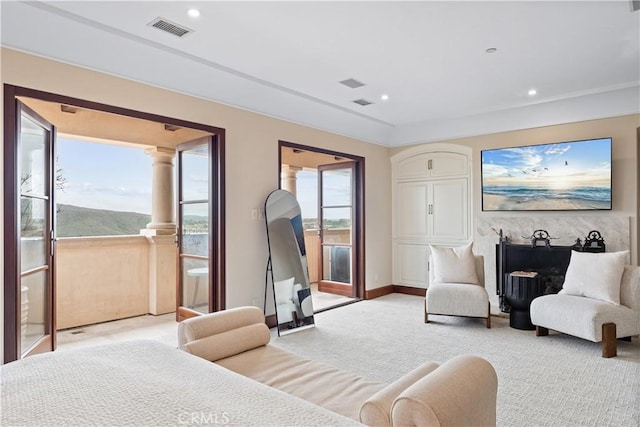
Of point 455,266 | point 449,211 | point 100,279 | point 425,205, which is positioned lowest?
point 100,279

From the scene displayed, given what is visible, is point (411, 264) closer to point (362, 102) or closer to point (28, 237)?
point (362, 102)

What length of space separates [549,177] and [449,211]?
1439 mm

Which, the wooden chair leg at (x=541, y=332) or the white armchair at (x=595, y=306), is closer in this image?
the white armchair at (x=595, y=306)

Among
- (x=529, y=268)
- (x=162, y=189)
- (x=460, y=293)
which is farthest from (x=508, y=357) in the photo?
(x=162, y=189)

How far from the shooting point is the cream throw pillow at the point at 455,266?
4824 mm

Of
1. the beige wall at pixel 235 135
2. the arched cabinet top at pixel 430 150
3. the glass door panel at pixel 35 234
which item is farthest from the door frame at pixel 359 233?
the glass door panel at pixel 35 234

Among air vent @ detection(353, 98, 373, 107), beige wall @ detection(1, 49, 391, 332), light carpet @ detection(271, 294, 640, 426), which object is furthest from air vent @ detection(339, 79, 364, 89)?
light carpet @ detection(271, 294, 640, 426)

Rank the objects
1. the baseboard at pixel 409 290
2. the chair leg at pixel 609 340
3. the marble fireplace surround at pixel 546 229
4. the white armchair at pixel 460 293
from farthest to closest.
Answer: the baseboard at pixel 409 290 → the marble fireplace surround at pixel 546 229 → the white armchair at pixel 460 293 → the chair leg at pixel 609 340

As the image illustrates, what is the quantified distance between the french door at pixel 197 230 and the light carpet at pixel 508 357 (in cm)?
101

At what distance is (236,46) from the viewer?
346cm

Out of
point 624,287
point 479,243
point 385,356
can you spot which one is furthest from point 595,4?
point 479,243

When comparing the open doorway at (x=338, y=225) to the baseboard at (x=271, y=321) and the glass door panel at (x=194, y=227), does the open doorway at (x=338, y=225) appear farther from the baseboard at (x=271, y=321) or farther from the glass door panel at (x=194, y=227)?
the glass door panel at (x=194, y=227)

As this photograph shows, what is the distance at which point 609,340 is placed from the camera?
353 centimetres

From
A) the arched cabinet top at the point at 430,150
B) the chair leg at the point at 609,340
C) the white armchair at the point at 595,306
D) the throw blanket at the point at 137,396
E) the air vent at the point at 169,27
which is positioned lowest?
the chair leg at the point at 609,340
